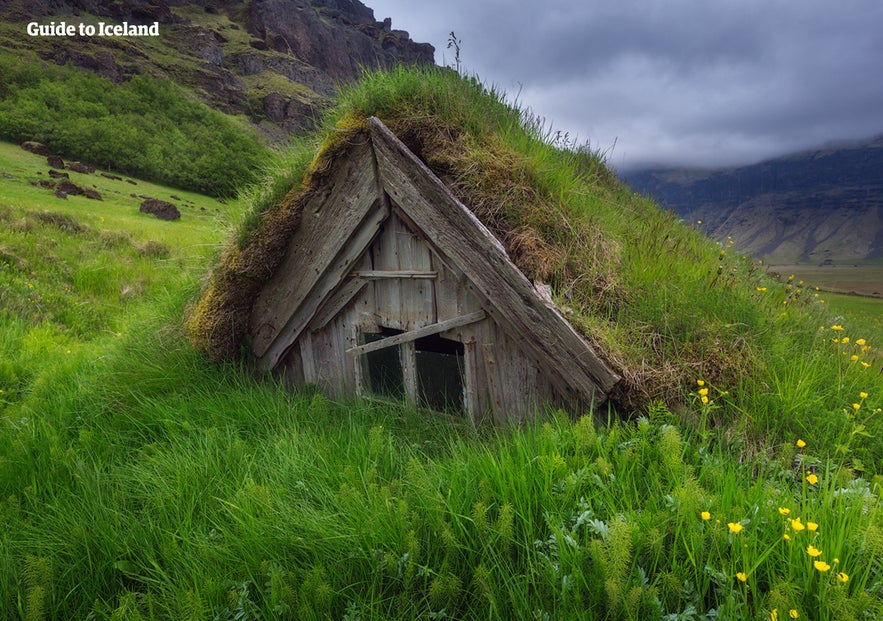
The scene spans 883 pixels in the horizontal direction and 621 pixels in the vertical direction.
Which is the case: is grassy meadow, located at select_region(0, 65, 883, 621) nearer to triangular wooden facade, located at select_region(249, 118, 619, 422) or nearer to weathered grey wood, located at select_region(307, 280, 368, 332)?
triangular wooden facade, located at select_region(249, 118, 619, 422)

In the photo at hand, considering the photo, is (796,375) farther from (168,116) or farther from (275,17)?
(275,17)

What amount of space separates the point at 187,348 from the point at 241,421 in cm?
151

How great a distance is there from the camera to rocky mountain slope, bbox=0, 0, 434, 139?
2185 inches

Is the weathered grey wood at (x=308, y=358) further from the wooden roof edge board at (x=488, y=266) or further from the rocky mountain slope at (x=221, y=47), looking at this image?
the rocky mountain slope at (x=221, y=47)

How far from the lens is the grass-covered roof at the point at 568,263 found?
9.73 ft

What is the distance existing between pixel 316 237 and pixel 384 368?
1508 mm

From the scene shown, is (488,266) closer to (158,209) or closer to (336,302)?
(336,302)

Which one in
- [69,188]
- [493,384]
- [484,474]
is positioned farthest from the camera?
[69,188]

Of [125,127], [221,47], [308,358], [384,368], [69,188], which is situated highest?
[221,47]

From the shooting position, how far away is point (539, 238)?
141 inches

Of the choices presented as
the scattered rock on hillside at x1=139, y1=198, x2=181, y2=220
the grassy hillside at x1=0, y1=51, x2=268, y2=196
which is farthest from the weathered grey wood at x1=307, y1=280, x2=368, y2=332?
the grassy hillside at x1=0, y1=51, x2=268, y2=196

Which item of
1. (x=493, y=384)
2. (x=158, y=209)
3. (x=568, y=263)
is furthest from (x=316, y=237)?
(x=158, y=209)

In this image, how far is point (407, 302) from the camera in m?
3.90

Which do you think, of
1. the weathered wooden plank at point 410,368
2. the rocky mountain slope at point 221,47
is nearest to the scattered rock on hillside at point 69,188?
the rocky mountain slope at point 221,47
